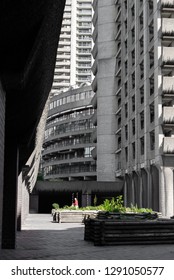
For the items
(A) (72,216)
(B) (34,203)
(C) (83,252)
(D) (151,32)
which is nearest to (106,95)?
(B) (34,203)

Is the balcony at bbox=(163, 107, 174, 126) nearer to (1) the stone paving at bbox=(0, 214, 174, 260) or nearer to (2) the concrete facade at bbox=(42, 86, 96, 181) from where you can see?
(1) the stone paving at bbox=(0, 214, 174, 260)

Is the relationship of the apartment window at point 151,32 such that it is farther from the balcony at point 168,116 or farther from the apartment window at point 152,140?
the apartment window at point 152,140

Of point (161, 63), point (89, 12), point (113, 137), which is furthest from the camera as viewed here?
point (89, 12)

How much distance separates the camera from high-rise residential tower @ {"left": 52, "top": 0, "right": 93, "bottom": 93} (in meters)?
150

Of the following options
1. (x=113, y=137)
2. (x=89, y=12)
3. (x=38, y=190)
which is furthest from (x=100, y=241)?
(x=89, y=12)

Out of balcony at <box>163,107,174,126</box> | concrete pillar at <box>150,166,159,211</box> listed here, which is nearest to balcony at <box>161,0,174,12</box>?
balcony at <box>163,107,174,126</box>

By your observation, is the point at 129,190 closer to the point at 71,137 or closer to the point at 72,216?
the point at 72,216

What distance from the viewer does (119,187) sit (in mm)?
58750

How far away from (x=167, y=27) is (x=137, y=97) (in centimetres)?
988

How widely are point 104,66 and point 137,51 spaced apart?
652 inches

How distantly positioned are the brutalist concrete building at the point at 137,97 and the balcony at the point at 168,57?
0.09 metres

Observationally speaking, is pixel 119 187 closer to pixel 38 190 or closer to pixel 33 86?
pixel 38 190

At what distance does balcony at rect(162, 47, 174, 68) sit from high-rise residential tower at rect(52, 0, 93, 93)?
108 meters

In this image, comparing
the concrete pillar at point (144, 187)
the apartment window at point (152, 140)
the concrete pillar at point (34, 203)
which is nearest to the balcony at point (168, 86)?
the apartment window at point (152, 140)
